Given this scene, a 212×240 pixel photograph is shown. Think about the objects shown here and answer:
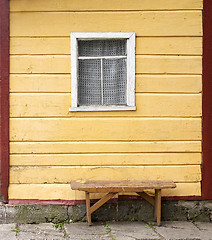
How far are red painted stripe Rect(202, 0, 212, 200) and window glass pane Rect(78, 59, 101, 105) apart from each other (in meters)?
1.56

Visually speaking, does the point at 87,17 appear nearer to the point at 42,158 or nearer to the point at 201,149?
the point at 42,158

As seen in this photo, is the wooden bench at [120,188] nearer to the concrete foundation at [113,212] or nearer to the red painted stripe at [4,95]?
the concrete foundation at [113,212]

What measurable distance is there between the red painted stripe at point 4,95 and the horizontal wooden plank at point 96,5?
0.19 m

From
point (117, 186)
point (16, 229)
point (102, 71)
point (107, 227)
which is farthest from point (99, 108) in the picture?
point (16, 229)

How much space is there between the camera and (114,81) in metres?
5.80

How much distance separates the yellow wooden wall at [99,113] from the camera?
5676mm

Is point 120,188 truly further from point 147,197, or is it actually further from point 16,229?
point 16,229

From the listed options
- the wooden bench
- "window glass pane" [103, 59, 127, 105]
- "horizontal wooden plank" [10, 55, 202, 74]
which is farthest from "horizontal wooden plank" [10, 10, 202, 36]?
the wooden bench

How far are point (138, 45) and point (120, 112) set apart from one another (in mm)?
1012

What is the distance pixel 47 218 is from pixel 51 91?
6.14 ft

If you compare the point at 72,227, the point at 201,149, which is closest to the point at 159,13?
the point at 201,149

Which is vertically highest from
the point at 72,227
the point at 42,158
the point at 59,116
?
the point at 59,116

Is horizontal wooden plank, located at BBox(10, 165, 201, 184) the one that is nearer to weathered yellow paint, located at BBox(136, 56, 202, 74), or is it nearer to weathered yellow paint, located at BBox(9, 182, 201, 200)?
weathered yellow paint, located at BBox(9, 182, 201, 200)

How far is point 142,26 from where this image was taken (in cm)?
568
